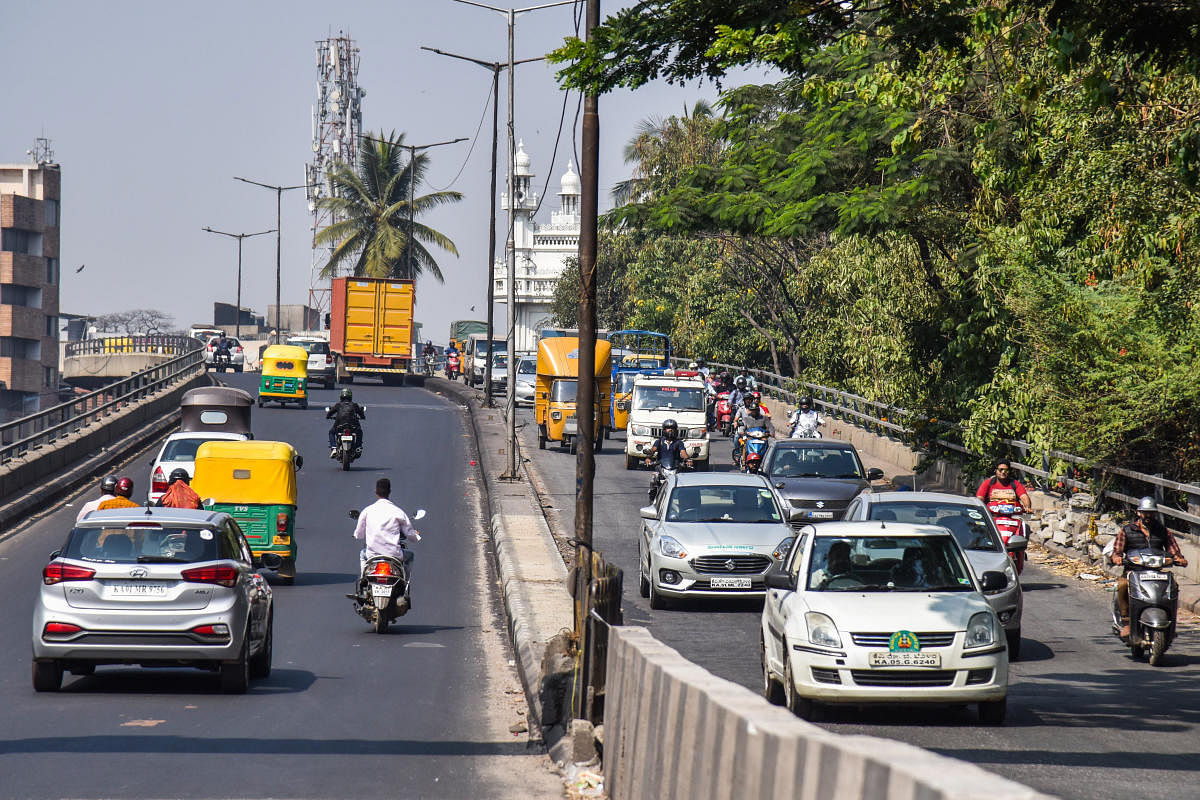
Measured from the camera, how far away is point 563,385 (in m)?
39.0

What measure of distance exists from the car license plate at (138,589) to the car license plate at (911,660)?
6054 mm

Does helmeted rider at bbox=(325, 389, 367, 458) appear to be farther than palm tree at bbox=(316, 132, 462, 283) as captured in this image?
No

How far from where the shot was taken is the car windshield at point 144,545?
41.3ft

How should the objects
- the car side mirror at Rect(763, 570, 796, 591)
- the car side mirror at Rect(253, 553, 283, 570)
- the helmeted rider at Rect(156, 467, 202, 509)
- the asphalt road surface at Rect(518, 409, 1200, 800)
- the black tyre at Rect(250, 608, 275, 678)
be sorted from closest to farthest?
the asphalt road surface at Rect(518, 409, 1200, 800) → the car side mirror at Rect(763, 570, 796, 591) → the black tyre at Rect(250, 608, 275, 678) → the car side mirror at Rect(253, 553, 283, 570) → the helmeted rider at Rect(156, 467, 202, 509)

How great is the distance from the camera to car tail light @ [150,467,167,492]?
74.9 ft

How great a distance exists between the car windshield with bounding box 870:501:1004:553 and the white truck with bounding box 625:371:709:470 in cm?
1847

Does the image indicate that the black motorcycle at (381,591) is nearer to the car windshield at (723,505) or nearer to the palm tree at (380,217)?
the car windshield at (723,505)

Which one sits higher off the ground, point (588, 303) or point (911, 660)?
point (588, 303)

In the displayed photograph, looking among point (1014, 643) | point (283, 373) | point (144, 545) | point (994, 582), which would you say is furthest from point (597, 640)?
point (283, 373)

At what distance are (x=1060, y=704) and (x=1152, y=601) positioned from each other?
2.48m

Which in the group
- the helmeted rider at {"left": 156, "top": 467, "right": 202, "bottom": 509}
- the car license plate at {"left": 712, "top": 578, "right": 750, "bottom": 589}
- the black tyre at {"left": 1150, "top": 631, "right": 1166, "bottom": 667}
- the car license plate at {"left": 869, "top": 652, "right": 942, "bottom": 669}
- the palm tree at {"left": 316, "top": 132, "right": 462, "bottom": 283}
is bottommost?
the car license plate at {"left": 712, "top": 578, "right": 750, "bottom": 589}

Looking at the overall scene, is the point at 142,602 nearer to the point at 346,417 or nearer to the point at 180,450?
the point at 180,450

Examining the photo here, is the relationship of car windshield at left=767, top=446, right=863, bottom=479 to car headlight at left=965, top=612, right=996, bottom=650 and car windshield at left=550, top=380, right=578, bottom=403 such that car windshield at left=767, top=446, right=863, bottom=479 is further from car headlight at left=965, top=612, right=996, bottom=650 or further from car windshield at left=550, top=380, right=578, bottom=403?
car windshield at left=550, top=380, right=578, bottom=403

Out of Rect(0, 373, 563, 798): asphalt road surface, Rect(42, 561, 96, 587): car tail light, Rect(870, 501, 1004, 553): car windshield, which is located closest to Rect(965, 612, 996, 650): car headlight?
Rect(0, 373, 563, 798): asphalt road surface
